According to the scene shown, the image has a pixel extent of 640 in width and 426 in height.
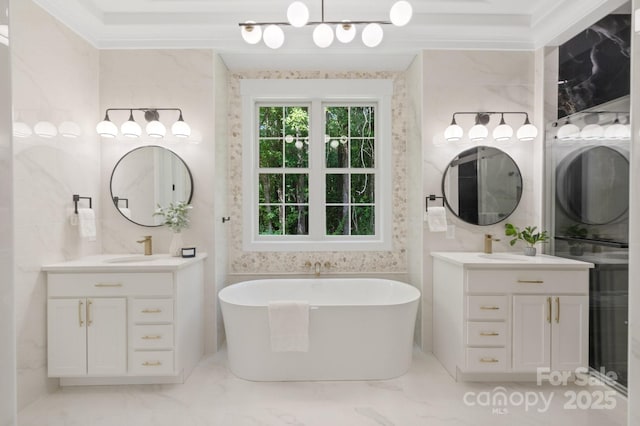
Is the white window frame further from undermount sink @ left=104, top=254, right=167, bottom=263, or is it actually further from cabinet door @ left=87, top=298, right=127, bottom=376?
cabinet door @ left=87, top=298, right=127, bottom=376

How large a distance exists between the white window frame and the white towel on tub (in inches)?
40.8

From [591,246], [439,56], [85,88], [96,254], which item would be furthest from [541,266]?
[85,88]

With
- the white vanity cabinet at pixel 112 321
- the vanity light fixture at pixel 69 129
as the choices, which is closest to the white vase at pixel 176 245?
the white vanity cabinet at pixel 112 321

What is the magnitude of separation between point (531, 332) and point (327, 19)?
278 cm

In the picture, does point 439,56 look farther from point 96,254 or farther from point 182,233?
point 96,254

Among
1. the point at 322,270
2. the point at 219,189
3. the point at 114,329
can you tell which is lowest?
the point at 114,329

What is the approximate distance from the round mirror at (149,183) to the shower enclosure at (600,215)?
3.07 m

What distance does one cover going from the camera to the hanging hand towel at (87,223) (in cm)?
260

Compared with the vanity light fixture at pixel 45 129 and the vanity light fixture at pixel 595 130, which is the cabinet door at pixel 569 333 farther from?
the vanity light fixture at pixel 45 129

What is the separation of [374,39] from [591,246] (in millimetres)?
2159

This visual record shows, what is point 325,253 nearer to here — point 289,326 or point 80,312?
point 289,326

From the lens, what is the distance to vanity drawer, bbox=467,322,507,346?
2.41 metres

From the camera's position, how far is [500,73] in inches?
119

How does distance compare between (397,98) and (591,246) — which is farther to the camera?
(397,98)
